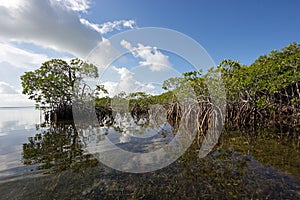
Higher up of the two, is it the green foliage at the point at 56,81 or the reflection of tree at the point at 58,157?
the green foliage at the point at 56,81

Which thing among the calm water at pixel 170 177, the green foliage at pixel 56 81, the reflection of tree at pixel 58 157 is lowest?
the calm water at pixel 170 177

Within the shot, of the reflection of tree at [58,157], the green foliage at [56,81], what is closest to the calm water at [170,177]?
the reflection of tree at [58,157]

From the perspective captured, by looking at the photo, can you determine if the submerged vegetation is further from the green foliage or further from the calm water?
the green foliage

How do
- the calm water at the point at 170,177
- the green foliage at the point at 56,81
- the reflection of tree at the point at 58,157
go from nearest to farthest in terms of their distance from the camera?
1. the calm water at the point at 170,177
2. the reflection of tree at the point at 58,157
3. the green foliage at the point at 56,81

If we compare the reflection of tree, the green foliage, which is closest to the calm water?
the reflection of tree

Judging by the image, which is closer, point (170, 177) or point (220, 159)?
point (170, 177)

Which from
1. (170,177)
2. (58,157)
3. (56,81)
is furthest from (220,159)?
(56,81)

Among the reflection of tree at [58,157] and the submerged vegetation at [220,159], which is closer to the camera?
the submerged vegetation at [220,159]

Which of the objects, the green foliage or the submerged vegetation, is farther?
the green foliage

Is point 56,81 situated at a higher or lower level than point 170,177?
higher

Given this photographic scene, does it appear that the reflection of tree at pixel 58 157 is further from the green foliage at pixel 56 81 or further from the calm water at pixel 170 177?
the green foliage at pixel 56 81

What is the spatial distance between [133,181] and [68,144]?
3506 mm

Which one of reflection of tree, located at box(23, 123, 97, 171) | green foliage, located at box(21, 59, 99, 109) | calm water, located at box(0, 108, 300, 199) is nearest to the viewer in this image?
calm water, located at box(0, 108, 300, 199)

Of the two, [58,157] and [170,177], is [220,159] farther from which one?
[58,157]
